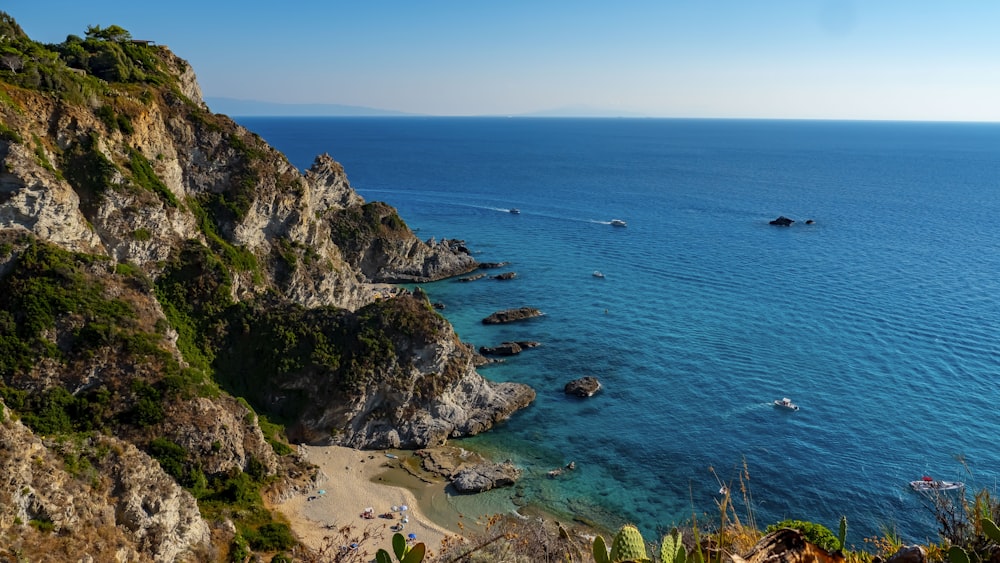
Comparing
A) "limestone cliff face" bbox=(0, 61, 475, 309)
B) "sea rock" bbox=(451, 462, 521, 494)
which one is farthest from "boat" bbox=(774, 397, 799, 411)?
"limestone cliff face" bbox=(0, 61, 475, 309)

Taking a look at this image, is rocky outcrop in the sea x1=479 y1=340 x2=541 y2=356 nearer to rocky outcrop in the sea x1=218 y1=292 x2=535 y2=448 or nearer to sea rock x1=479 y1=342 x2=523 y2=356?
sea rock x1=479 y1=342 x2=523 y2=356

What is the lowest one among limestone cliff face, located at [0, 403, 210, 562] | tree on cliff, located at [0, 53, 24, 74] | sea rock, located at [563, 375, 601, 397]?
sea rock, located at [563, 375, 601, 397]

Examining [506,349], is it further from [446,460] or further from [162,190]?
[162,190]

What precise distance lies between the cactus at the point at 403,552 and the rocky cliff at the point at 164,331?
1876 cm

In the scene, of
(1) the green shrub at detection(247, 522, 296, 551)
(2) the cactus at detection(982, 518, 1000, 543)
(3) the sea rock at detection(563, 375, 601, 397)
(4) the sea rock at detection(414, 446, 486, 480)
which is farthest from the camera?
(3) the sea rock at detection(563, 375, 601, 397)

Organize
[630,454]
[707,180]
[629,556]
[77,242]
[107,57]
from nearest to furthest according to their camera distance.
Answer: [629,556], [77,242], [630,454], [107,57], [707,180]

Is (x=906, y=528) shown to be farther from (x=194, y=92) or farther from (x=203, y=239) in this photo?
(x=194, y=92)

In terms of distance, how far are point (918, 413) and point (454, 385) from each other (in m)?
35.1

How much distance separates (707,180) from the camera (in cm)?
17650

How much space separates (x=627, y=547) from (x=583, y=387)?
1870 inches

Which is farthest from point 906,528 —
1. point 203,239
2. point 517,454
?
point 203,239

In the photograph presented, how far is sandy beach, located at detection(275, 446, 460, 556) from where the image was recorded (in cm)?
3759

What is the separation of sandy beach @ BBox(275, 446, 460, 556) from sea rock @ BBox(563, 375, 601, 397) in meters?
16.2

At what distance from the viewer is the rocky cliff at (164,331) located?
28.9 meters
